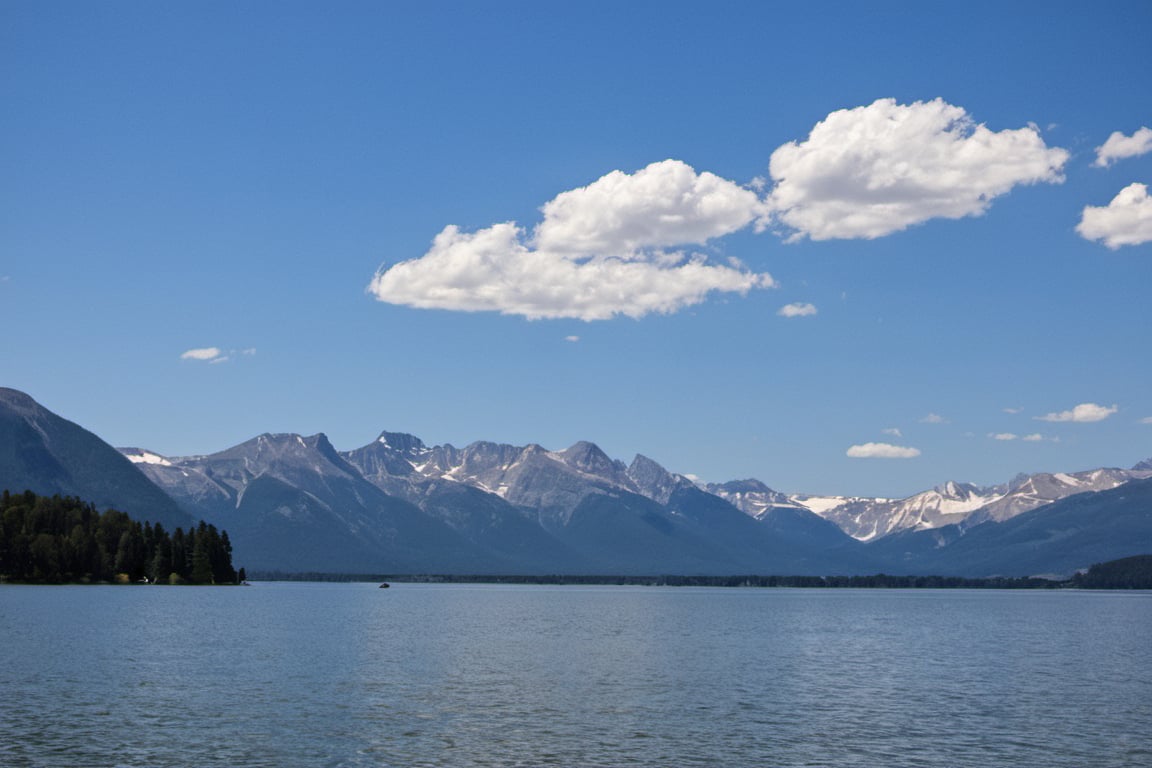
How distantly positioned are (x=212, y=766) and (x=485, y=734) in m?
16.2

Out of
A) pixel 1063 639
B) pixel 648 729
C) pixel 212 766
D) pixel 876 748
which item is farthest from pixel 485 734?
pixel 1063 639

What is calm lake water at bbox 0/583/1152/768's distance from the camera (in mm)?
59938

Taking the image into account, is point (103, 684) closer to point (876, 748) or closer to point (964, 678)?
point (876, 748)

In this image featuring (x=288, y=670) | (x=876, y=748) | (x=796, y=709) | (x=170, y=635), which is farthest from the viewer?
(x=170, y=635)

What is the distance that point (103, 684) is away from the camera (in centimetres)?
8450

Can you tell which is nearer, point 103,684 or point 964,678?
point 103,684

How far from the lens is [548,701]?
7994 cm

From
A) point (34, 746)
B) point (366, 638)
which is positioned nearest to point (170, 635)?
point (366, 638)

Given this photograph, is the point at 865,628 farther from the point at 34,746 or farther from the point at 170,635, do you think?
the point at 34,746

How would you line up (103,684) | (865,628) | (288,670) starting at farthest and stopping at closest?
(865,628) → (288,670) → (103,684)

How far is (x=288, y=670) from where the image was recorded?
98875 millimetres

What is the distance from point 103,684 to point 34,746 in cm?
2749

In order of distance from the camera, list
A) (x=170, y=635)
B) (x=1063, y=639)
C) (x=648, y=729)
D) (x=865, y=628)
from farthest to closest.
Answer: (x=865, y=628) → (x=1063, y=639) → (x=170, y=635) → (x=648, y=729)

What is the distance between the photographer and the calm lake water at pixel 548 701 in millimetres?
59938
